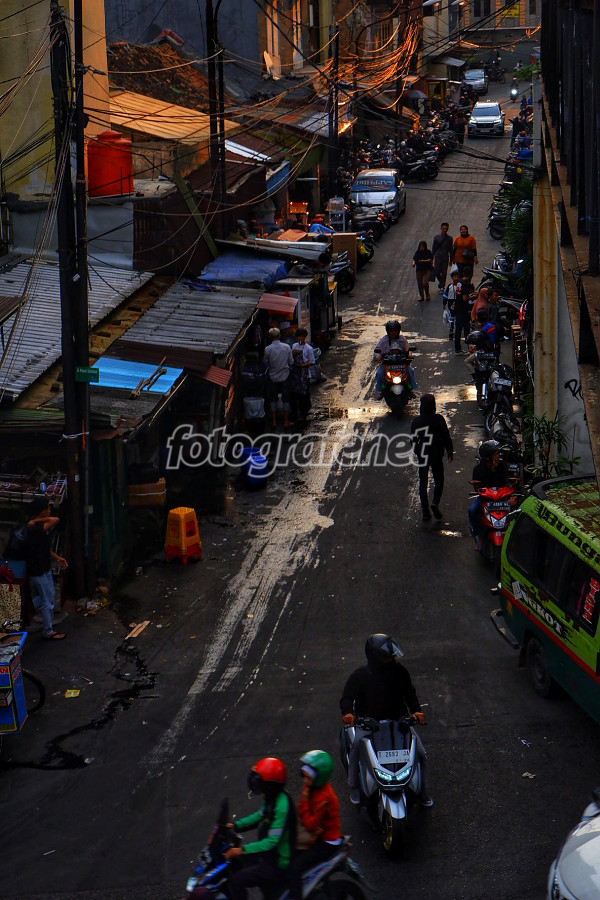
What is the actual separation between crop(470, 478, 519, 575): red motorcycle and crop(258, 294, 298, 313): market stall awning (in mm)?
7275

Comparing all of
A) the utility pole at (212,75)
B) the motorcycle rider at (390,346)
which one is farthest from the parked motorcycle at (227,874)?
the utility pole at (212,75)

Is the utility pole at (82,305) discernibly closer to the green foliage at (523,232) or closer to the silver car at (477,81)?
the green foliage at (523,232)

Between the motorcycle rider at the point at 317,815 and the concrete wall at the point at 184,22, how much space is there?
3534cm

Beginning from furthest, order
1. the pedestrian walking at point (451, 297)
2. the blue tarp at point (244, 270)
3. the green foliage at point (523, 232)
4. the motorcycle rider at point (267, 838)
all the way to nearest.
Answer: the pedestrian walking at point (451, 297)
the green foliage at point (523, 232)
the blue tarp at point (244, 270)
the motorcycle rider at point (267, 838)

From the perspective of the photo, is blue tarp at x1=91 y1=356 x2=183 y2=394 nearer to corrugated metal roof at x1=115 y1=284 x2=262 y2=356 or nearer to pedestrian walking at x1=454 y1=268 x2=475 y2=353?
corrugated metal roof at x1=115 y1=284 x2=262 y2=356

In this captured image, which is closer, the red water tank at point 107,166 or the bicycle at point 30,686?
the bicycle at point 30,686

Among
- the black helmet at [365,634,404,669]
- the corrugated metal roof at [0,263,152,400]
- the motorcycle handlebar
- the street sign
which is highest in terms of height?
the street sign

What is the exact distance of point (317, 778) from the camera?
21.6 ft

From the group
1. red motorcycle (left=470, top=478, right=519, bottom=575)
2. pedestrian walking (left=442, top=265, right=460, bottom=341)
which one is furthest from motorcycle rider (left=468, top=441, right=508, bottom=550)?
pedestrian walking (left=442, top=265, right=460, bottom=341)

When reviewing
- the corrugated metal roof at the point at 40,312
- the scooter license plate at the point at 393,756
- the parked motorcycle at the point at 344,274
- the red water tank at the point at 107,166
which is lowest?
the parked motorcycle at the point at 344,274

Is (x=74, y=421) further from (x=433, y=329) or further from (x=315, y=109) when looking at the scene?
(x=315, y=109)

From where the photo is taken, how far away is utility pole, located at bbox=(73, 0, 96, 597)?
11.8 m

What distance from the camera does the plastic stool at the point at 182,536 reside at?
13305 mm

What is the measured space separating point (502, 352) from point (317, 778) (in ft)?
55.1
